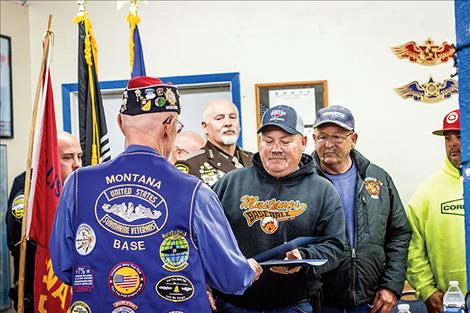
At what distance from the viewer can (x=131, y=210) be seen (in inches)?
72.4

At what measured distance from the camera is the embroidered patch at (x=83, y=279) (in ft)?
6.06

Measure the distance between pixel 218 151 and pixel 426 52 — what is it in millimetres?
1741

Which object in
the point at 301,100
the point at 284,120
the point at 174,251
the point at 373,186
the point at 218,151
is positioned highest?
the point at 301,100

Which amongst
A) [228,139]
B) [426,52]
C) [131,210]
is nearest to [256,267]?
[131,210]

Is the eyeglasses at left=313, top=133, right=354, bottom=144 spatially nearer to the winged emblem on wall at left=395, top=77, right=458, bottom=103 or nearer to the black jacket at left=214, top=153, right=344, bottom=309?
the black jacket at left=214, top=153, right=344, bottom=309

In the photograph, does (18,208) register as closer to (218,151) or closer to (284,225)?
(218,151)

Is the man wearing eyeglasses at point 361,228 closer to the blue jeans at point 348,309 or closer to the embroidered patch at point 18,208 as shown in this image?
the blue jeans at point 348,309

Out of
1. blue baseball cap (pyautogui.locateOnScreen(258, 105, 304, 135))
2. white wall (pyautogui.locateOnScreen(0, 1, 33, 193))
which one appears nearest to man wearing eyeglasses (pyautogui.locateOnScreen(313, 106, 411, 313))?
blue baseball cap (pyautogui.locateOnScreen(258, 105, 304, 135))

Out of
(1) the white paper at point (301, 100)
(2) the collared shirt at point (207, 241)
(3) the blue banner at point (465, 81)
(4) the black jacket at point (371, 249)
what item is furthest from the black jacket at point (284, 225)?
(1) the white paper at point (301, 100)

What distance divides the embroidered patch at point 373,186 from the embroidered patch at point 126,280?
136cm


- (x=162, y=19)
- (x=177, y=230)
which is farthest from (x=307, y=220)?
(x=162, y=19)

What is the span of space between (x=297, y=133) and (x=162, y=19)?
2329 mm

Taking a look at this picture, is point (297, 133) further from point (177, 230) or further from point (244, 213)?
point (177, 230)

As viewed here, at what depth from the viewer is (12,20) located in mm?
4508
